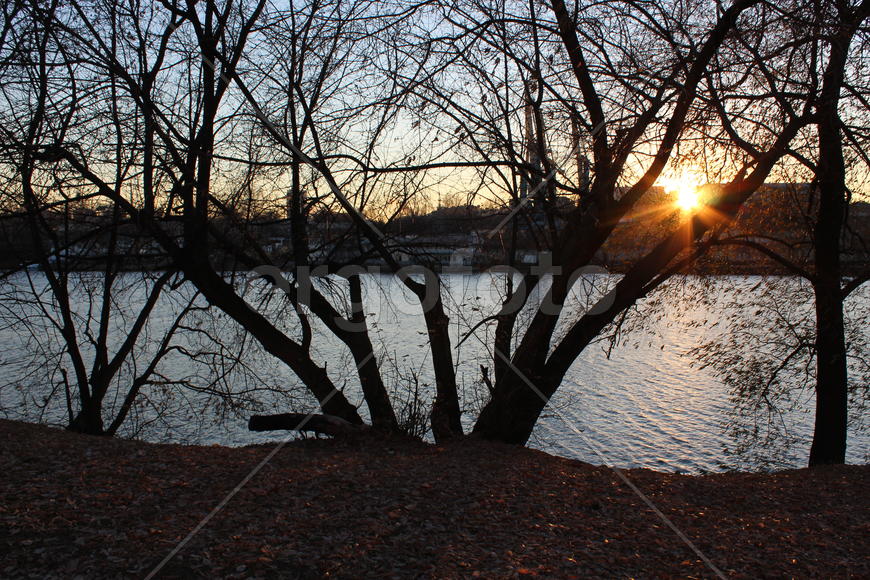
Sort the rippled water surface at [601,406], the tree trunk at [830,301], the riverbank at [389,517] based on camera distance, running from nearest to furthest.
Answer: the riverbank at [389,517] → the tree trunk at [830,301] → the rippled water surface at [601,406]

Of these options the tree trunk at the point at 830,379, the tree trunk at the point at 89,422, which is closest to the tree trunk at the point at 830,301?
the tree trunk at the point at 830,379

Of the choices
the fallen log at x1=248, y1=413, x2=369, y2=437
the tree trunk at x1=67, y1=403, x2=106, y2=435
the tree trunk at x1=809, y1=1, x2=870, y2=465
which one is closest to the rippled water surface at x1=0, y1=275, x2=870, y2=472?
the tree trunk at x1=809, y1=1, x2=870, y2=465

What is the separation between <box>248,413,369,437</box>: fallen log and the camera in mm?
6371

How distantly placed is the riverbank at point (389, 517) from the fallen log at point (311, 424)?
2.49ft

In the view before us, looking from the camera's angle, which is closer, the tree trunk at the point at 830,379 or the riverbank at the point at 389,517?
the riverbank at the point at 389,517

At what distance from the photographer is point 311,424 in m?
6.42

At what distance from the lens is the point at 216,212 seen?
7.75 m

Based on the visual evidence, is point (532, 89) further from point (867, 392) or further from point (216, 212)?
point (867, 392)

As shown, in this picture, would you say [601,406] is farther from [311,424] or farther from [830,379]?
[311,424]

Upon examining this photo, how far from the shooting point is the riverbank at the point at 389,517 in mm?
3281

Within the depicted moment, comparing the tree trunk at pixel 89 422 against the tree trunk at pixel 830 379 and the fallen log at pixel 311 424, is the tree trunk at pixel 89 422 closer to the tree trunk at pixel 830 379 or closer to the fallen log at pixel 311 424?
the fallen log at pixel 311 424

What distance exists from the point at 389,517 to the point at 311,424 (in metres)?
2.67

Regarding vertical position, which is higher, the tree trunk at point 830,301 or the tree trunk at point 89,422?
the tree trunk at point 830,301

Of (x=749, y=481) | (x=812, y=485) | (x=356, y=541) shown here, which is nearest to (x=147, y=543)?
(x=356, y=541)
